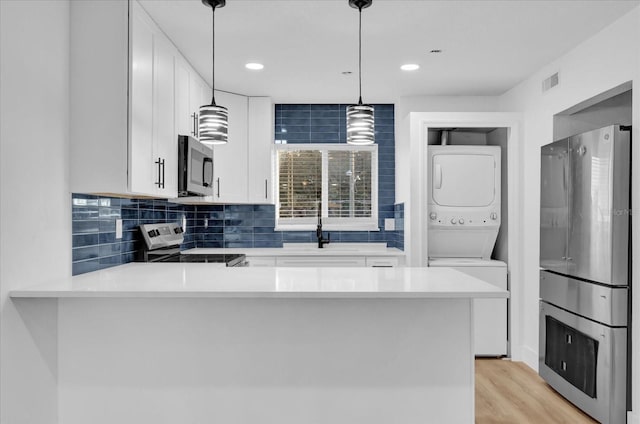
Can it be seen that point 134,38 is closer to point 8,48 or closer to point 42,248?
point 8,48

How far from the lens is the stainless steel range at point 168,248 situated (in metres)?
3.24

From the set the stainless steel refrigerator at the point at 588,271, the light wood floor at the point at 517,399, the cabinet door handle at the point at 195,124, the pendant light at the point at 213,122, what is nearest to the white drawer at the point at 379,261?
the light wood floor at the point at 517,399

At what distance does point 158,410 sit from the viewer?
2162 mm

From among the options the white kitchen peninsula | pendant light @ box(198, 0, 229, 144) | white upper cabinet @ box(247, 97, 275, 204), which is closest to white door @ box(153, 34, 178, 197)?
pendant light @ box(198, 0, 229, 144)

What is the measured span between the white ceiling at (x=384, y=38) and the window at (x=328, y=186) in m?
0.93

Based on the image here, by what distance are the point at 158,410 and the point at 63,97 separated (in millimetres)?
1600

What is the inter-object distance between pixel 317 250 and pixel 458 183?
142cm

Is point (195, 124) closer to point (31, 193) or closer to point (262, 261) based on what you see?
point (262, 261)

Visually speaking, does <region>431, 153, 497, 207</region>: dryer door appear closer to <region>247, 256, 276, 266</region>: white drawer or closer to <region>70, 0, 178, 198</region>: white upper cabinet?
<region>247, 256, 276, 266</region>: white drawer

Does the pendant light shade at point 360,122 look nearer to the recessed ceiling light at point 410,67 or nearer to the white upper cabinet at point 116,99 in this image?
the white upper cabinet at point 116,99

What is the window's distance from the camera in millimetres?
4863

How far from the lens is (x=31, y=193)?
2027 mm

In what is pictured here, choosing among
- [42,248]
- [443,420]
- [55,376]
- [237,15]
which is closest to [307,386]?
[443,420]

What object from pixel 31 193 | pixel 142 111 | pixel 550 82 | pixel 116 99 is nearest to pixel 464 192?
pixel 550 82
